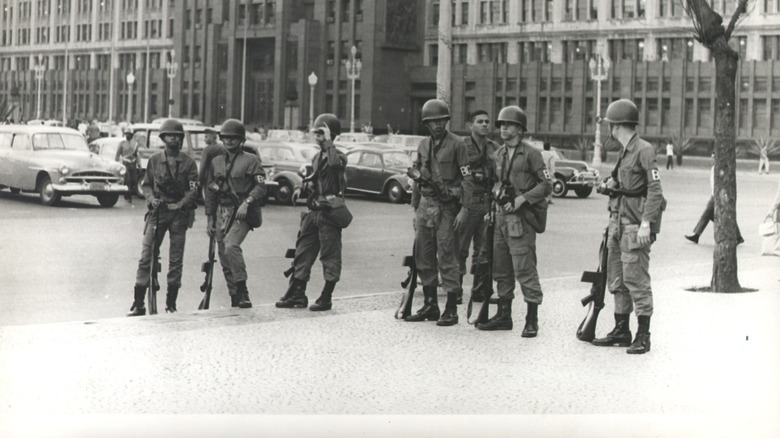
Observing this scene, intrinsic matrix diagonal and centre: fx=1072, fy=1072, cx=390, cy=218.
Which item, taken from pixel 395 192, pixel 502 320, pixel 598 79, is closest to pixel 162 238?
pixel 502 320

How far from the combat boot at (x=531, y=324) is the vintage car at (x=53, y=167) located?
54.7 feet

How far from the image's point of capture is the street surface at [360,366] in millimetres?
6285

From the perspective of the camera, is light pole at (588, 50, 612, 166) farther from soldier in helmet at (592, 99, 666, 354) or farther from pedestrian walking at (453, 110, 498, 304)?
soldier in helmet at (592, 99, 666, 354)

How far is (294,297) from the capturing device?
11.0 metres

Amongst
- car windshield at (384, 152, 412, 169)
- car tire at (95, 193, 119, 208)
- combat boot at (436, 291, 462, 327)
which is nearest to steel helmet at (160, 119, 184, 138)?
combat boot at (436, 291, 462, 327)

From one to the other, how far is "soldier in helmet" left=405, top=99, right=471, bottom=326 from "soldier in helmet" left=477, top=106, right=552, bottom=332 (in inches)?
17.9

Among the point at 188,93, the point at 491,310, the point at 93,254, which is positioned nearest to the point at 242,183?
the point at 491,310

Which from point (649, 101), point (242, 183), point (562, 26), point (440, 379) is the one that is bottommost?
point (440, 379)

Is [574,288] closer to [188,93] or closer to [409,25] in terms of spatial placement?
[409,25]

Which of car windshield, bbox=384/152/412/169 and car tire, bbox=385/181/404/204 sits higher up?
car windshield, bbox=384/152/412/169

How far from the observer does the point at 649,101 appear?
75.6 m

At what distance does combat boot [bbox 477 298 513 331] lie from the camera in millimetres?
9875

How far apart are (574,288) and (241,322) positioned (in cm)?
478

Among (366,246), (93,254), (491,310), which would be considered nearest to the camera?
(491,310)
